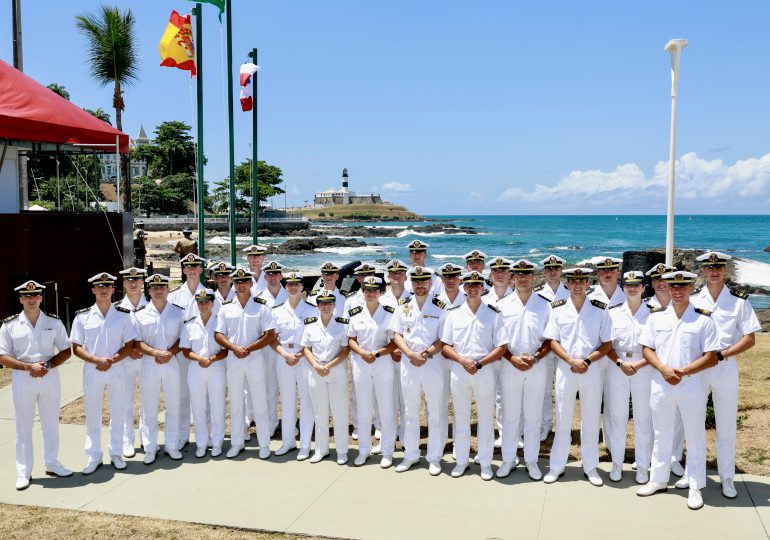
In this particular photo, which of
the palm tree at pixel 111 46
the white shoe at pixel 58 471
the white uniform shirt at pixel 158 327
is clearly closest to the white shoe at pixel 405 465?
the white uniform shirt at pixel 158 327

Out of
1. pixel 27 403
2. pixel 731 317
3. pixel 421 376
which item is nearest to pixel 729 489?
pixel 731 317

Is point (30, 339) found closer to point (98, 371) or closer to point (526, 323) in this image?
point (98, 371)

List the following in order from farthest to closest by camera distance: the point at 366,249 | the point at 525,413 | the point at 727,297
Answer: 1. the point at 366,249
2. the point at 525,413
3. the point at 727,297

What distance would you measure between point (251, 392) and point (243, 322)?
0.74m

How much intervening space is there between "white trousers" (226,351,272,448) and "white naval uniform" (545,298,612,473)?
2.93 meters

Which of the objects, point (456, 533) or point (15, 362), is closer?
point (456, 533)

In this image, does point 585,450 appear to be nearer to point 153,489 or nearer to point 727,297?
point 727,297

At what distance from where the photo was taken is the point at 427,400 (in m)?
6.73

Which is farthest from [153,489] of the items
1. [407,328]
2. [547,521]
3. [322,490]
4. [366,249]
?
[366,249]

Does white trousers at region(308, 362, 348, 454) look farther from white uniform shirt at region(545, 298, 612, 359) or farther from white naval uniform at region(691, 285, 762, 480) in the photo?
white naval uniform at region(691, 285, 762, 480)

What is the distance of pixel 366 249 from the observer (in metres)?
64.2

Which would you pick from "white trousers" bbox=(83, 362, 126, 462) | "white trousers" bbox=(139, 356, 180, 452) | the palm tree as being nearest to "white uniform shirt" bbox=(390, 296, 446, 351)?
"white trousers" bbox=(139, 356, 180, 452)

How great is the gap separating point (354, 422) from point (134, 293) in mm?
2826

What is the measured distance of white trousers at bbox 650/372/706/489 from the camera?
575 centimetres
